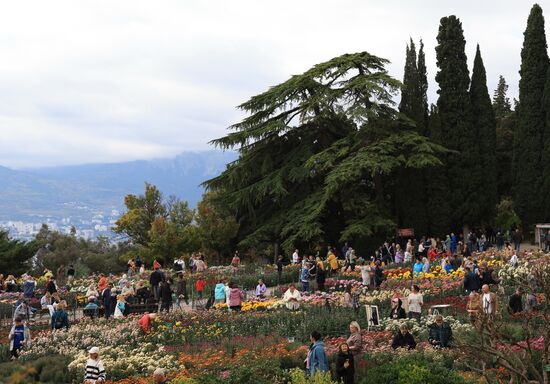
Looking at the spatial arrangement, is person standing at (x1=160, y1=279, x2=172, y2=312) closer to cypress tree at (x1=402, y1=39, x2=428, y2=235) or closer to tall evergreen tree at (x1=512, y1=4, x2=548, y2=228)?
cypress tree at (x1=402, y1=39, x2=428, y2=235)

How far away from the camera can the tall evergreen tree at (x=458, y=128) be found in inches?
1606

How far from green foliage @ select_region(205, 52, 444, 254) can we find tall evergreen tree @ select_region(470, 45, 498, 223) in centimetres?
345

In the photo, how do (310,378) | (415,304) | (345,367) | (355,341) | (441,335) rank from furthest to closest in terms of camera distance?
(415,304) → (441,335) → (355,341) → (345,367) → (310,378)

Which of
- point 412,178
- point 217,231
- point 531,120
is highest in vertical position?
point 531,120

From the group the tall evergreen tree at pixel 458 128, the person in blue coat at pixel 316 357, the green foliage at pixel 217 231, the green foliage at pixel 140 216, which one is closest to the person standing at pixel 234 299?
the person in blue coat at pixel 316 357

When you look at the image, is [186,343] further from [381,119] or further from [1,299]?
[381,119]

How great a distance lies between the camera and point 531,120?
41219 millimetres

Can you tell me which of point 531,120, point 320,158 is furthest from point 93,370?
point 531,120

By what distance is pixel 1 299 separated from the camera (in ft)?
93.2

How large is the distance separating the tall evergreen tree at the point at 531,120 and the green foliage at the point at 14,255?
1144 inches

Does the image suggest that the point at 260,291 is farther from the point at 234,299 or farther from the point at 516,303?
the point at 516,303

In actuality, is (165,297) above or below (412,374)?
above

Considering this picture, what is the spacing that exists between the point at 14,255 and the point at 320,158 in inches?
726

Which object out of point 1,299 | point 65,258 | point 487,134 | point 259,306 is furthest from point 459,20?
point 65,258
